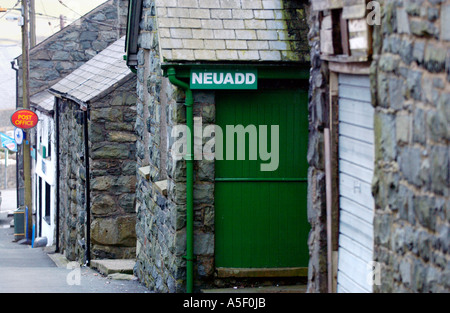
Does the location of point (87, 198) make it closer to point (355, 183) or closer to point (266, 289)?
point (266, 289)

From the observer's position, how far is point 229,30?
9828 millimetres

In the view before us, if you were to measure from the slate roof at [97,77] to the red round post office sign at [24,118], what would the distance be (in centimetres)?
276

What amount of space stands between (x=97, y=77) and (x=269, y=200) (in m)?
8.22

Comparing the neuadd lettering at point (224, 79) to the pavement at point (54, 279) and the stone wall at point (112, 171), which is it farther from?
the stone wall at point (112, 171)

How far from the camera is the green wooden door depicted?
10047mm

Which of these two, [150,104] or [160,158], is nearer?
[160,158]

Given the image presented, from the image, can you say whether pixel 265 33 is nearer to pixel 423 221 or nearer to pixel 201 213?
pixel 201 213

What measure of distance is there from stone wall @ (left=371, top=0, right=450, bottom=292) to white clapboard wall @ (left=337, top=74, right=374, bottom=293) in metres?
0.54

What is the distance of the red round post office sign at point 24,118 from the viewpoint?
74.4 feet

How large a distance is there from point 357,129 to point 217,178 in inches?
136

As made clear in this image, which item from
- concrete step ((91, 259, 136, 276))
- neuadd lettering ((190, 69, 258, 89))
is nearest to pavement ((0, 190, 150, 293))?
concrete step ((91, 259, 136, 276))

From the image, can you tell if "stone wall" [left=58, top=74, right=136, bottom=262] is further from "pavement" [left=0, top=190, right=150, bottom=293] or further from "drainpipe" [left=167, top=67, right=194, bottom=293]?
"drainpipe" [left=167, top=67, right=194, bottom=293]
